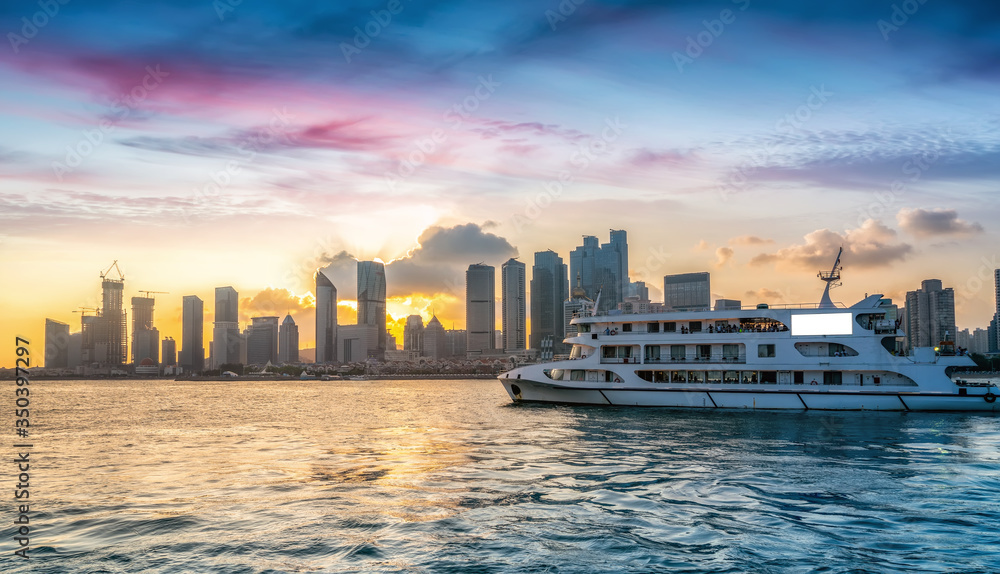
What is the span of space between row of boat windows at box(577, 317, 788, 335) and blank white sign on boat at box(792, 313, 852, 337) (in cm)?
101

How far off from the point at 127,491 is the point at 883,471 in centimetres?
2854

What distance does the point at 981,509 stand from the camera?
2072 centimetres

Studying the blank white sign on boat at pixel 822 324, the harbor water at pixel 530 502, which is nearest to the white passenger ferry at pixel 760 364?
the blank white sign on boat at pixel 822 324

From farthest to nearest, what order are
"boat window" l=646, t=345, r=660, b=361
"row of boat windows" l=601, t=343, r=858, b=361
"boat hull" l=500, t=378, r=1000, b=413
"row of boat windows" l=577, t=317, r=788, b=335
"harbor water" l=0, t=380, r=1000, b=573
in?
"boat window" l=646, t=345, r=660, b=361, "row of boat windows" l=577, t=317, r=788, b=335, "row of boat windows" l=601, t=343, r=858, b=361, "boat hull" l=500, t=378, r=1000, b=413, "harbor water" l=0, t=380, r=1000, b=573

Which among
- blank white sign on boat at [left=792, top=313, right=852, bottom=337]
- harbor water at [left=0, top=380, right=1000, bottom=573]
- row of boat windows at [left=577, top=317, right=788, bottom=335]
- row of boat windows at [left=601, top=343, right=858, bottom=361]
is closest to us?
harbor water at [left=0, top=380, right=1000, bottom=573]

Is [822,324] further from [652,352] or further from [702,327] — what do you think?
[652,352]

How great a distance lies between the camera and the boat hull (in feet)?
158

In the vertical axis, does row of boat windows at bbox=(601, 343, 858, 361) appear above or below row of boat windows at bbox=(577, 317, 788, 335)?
below

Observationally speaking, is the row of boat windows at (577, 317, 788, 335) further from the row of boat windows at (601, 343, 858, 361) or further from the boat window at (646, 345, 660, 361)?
the boat window at (646, 345, 660, 361)

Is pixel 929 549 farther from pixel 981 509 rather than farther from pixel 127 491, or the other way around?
pixel 127 491

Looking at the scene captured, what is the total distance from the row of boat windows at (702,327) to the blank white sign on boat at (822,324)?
101 centimetres

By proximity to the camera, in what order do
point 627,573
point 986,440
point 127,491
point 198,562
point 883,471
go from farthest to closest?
point 986,440
point 883,471
point 127,491
point 198,562
point 627,573

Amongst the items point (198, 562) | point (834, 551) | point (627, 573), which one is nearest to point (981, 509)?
point (834, 551)

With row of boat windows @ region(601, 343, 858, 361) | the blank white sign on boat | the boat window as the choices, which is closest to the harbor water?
row of boat windows @ region(601, 343, 858, 361)
